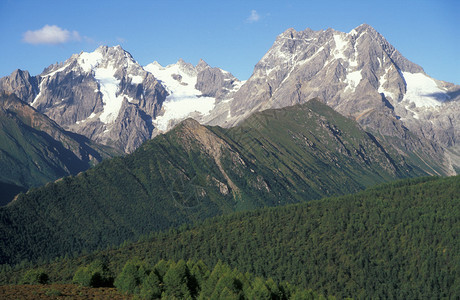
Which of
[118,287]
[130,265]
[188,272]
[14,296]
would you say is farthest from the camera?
[188,272]

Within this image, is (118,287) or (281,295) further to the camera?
(281,295)

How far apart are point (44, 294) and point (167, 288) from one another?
4367 centimetres

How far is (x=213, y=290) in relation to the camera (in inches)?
7141

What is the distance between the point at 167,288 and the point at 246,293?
2839 centimetres

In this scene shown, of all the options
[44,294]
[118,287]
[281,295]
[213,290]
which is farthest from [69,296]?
[281,295]

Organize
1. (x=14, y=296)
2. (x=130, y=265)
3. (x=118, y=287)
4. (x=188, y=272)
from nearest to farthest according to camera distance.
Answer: (x=14, y=296)
(x=118, y=287)
(x=130, y=265)
(x=188, y=272)

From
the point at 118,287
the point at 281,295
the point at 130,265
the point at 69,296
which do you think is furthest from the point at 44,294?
the point at 281,295

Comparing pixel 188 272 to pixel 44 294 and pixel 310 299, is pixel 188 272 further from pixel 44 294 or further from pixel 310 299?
pixel 44 294

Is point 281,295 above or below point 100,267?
below

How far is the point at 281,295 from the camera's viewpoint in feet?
650

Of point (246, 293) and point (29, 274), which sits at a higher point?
point (29, 274)

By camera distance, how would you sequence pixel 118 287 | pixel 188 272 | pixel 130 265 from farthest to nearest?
pixel 188 272 < pixel 130 265 < pixel 118 287

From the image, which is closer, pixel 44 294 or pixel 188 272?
pixel 44 294

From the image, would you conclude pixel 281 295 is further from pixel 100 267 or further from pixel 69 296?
pixel 69 296
